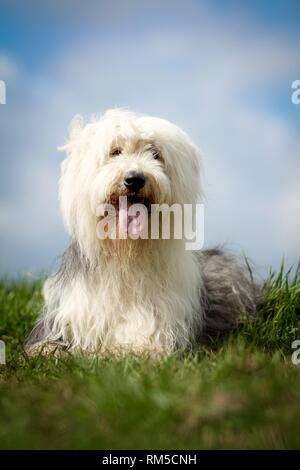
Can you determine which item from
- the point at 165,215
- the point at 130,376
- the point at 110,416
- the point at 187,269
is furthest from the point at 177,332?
the point at 110,416

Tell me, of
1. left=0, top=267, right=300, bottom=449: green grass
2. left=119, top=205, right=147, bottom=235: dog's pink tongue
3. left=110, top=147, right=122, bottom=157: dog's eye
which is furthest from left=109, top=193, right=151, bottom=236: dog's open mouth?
left=0, top=267, right=300, bottom=449: green grass

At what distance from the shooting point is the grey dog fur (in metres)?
4.97

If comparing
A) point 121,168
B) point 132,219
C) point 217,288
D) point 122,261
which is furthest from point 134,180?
point 217,288

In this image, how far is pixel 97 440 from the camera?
292cm

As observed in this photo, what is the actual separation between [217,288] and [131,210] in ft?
4.98

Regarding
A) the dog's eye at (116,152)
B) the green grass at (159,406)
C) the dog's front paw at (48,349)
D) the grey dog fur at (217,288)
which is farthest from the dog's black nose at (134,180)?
the dog's front paw at (48,349)

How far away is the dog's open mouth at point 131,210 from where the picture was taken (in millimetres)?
4496

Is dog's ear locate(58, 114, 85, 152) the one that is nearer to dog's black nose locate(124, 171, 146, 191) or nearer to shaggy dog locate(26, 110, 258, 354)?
shaggy dog locate(26, 110, 258, 354)

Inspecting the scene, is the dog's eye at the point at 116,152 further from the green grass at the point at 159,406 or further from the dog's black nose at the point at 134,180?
the green grass at the point at 159,406

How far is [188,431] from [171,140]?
2.36m

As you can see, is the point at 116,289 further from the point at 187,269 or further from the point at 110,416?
the point at 110,416

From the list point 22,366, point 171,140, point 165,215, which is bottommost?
point 22,366

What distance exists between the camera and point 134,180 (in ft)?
14.5

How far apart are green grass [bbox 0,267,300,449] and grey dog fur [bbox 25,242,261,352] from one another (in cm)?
94
